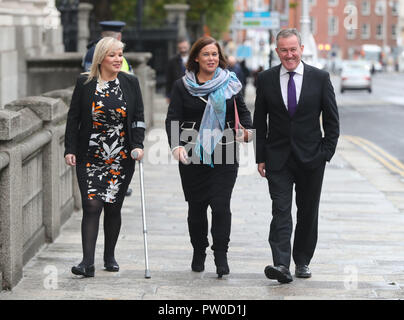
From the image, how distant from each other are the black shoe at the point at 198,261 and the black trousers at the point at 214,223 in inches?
1.3

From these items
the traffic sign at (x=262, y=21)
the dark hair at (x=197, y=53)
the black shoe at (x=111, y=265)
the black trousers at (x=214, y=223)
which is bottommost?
the black shoe at (x=111, y=265)

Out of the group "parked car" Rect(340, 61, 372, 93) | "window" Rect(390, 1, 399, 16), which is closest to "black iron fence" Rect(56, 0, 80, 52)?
"parked car" Rect(340, 61, 372, 93)

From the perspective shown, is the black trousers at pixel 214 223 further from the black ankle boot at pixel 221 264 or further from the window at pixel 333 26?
the window at pixel 333 26

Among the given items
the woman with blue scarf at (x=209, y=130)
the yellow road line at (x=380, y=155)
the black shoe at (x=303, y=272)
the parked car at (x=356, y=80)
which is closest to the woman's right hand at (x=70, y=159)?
the woman with blue scarf at (x=209, y=130)

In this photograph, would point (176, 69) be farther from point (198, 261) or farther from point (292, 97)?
point (292, 97)

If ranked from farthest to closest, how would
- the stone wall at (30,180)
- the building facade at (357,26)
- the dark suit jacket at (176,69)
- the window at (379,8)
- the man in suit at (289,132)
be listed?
the window at (379,8)
the building facade at (357,26)
the dark suit jacket at (176,69)
the man in suit at (289,132)
the stone wall at (30,180)

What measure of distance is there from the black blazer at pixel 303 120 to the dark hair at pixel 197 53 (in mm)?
369

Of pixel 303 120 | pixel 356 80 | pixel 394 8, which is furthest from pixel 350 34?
pixel 303 120

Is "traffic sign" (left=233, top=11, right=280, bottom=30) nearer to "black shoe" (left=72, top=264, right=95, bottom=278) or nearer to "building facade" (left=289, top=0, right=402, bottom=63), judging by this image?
"black shoe" (left=72, top=264, right=95, bottom=278)

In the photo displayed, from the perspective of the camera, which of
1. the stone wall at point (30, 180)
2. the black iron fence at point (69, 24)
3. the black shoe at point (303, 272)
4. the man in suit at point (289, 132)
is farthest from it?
the black iron fence at point (69, 24)

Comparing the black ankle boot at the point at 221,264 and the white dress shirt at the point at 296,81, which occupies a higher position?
the white dress shirt at the point at 296,81

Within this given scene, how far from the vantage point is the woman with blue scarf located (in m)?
7.11

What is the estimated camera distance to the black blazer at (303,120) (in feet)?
22.8

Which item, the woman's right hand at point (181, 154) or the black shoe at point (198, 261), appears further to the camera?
the black shoe at point (198, 261)
